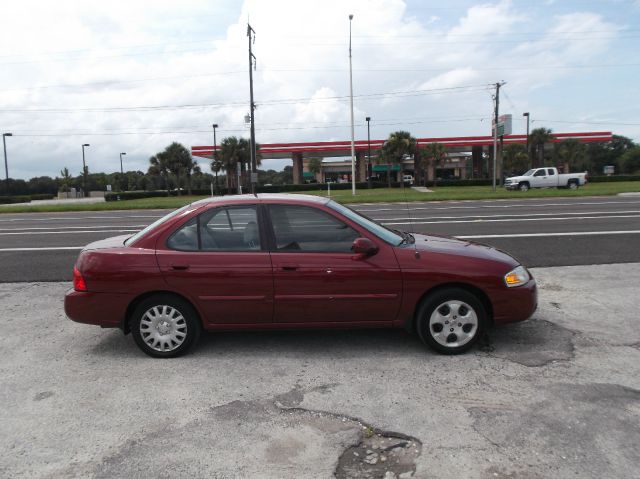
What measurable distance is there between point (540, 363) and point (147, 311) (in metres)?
3.39

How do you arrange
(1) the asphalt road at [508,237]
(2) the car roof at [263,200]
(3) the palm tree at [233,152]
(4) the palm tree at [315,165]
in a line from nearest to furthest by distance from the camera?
(2) the car roof at [263,200] → (1) the asphalt road at [508,237] → (3) the palm tree at [233,152] → (4) the palm tree at [315,165]

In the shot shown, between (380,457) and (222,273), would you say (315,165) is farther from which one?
(380,457)

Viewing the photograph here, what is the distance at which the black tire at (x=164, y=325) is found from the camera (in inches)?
174

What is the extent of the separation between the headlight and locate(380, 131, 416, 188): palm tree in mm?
48387

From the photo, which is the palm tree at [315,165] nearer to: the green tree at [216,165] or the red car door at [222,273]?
the green tree at [216,165]

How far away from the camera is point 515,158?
63.3 metres

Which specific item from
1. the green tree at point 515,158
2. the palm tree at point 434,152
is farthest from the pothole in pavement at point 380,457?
the green tree at point 515,158

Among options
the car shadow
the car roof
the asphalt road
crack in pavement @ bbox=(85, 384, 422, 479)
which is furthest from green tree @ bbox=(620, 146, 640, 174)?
crack in pavement @ bbox=(85, 384, 422, 479)

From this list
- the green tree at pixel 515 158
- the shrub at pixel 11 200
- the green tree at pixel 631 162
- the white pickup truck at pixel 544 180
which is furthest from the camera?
the green tree at pixel 631 162

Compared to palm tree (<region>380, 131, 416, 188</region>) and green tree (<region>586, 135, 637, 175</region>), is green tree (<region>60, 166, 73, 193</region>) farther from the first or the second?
green tree (<region>586, 135, 637, 175</region>)

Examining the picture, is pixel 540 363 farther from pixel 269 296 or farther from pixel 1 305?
pixel 1 305

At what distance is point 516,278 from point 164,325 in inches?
123

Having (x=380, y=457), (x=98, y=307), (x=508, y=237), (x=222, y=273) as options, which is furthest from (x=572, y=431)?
(x=508, y=237)

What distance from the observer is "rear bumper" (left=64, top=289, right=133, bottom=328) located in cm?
441
